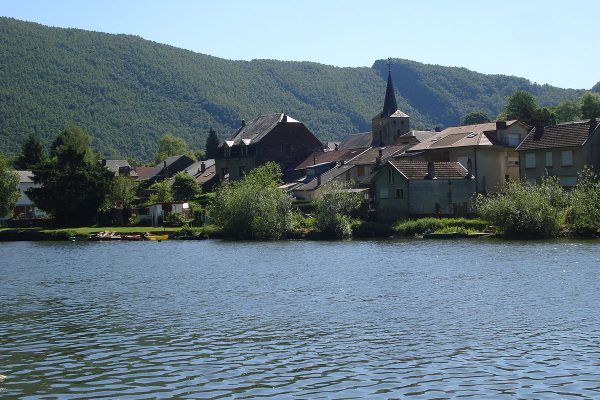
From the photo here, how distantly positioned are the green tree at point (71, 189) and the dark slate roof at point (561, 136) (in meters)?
47.3

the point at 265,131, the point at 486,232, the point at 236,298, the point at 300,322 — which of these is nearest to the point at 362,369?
the point at 300,322

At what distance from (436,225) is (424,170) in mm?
9822

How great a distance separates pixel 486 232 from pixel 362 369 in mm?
53628

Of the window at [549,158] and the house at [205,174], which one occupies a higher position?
the house at [205,174]

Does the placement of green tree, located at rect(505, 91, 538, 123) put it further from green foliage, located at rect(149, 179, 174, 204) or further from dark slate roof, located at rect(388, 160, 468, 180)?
green foliage, located at rect(149, 179, 174, 204)

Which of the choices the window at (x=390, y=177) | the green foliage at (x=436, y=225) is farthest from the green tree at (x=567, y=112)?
the green foliage at (x=436, y=225)

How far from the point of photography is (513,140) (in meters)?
93.1

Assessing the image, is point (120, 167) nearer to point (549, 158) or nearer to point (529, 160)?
point (529, 160)

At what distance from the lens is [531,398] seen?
60.0ft

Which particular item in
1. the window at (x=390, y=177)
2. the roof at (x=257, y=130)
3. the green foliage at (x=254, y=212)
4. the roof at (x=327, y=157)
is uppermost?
the roof at (x=257, y=130)

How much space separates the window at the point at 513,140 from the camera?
304ft

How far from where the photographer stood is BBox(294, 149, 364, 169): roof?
11569cm

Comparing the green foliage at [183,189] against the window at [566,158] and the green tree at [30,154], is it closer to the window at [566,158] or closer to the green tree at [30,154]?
the window at [566,158]

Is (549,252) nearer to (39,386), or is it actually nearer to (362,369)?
(362,369)
